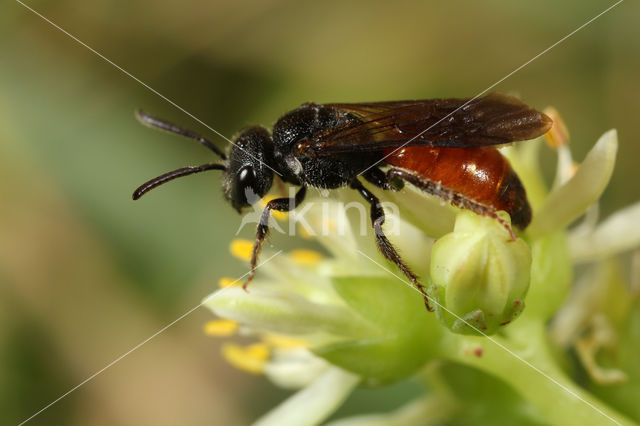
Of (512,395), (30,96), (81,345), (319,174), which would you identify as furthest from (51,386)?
(512,395)

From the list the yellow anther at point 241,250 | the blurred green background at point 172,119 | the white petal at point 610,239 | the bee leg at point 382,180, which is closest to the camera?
the bee leg at point 382,180

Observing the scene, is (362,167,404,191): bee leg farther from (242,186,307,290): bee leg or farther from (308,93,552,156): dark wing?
(242,186,307,290): bee leg

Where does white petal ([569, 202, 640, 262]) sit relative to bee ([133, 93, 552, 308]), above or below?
below

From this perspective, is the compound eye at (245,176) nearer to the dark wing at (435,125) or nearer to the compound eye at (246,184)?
the compound eye at (246,184)

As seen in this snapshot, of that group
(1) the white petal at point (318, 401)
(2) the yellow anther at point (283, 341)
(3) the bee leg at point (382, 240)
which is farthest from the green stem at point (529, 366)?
(2) the yellow anther at point (283, 341)

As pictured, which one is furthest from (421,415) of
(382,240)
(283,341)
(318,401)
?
(382,240)

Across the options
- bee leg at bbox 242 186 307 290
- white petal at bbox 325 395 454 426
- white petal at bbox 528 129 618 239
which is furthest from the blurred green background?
white petal at bbox 528 129 618 239

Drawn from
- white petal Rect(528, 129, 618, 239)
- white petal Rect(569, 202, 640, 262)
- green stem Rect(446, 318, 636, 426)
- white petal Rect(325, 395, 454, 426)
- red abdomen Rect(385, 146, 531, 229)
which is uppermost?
red abdomen Rect(385, 146, 531, 229)
